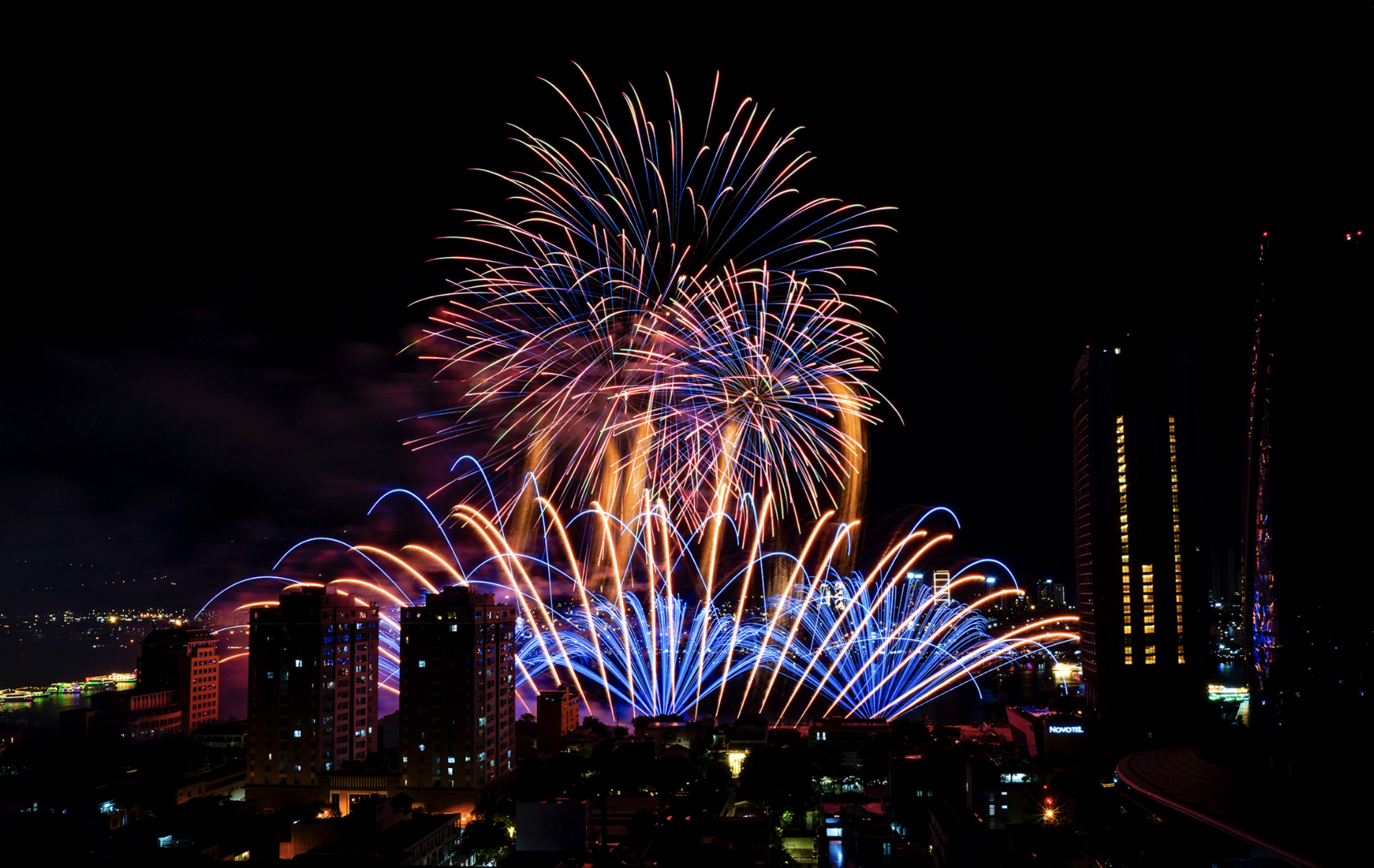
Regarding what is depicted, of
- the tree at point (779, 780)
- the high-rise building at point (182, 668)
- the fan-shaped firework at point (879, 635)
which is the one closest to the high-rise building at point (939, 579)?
the fan-shaped firework at point (879, 635)

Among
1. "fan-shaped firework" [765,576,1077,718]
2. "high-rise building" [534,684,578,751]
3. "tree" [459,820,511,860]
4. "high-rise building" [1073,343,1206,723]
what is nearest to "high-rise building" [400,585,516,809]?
"tree" [459,820,511,860]

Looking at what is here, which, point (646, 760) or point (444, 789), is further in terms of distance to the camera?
point (646, 760)

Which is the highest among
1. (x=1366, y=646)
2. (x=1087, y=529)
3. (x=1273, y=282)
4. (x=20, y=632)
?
(x=1273, y=282)

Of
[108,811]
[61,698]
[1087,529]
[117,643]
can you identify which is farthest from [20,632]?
[1087,529]

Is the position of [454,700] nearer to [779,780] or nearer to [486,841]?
[486,841]

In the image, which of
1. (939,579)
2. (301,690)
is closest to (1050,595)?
(939,579)

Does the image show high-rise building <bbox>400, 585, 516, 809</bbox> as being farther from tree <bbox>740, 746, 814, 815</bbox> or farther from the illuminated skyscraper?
the illuminated skyscraper

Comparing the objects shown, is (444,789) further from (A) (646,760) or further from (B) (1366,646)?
(B) (1366,646)

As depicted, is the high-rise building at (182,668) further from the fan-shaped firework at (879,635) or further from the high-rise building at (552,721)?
the fan-shaped firework at (879,635)
